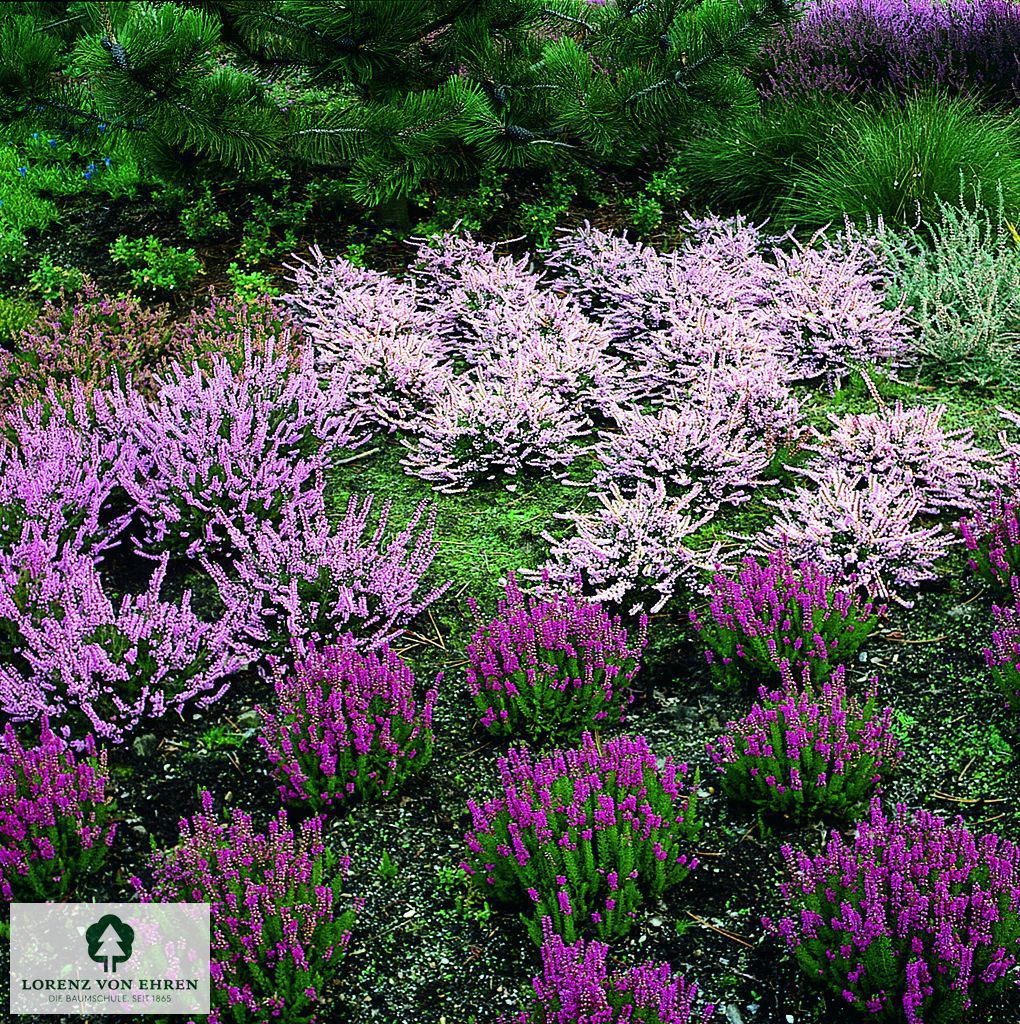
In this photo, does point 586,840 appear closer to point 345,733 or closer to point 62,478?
point 345,733

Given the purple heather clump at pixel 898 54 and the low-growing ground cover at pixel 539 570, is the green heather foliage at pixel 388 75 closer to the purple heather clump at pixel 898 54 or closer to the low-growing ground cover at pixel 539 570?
the low-growing ground cover at pixel 539 570

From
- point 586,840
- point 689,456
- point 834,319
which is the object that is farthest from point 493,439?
point 586,840

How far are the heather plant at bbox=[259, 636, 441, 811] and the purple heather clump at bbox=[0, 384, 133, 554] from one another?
4.44ft

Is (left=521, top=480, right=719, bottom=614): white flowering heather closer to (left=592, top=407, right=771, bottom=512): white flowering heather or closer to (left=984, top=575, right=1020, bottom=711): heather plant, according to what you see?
(left=592, top=407, right=771, bottom=512): white flowering heather

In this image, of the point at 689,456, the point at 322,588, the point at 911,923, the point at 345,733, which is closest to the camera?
the point at 911,923

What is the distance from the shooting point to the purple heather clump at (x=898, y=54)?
25.4 ft

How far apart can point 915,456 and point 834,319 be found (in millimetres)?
1172

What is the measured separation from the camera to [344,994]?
8.83 ft

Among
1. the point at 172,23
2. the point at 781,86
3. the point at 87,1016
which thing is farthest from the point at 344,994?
the point at 781,86

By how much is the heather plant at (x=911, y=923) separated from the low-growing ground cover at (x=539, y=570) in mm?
13

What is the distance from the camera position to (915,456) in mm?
4391

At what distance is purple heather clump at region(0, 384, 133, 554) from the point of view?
13.5 feet

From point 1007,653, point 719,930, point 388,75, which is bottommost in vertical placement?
point 719,930

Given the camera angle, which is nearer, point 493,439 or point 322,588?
point 322,588
